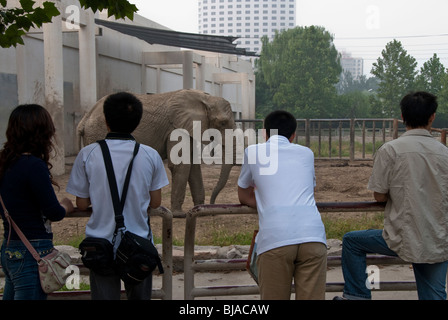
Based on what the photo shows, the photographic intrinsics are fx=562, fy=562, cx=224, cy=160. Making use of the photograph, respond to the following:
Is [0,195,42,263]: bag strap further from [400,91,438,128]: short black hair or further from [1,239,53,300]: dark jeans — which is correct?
[400,91,438,128]: short black hair

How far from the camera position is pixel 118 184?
274 cm

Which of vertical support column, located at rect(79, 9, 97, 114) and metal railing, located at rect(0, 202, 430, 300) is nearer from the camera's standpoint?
metal railing, located at rect(0, 202, 430, 300)

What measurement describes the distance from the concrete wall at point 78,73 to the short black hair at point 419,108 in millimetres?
11534

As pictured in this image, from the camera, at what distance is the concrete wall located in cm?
1330

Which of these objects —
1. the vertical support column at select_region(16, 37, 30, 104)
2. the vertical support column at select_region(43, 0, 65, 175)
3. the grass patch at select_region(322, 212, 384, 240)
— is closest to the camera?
the grass patch at select_region(322, 212, 384, 240)

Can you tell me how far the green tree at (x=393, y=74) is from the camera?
4875cm

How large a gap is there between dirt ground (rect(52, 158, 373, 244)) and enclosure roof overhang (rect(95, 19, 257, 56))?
4.95 meters

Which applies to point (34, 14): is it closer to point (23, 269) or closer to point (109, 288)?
point (23, 269)

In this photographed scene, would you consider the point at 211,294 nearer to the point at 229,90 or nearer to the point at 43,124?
the point at 43,124

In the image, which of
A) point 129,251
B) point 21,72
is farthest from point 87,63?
Answer: point 129,251

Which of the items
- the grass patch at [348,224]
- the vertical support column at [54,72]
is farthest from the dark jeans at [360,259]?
the vertical support column at [54,72]

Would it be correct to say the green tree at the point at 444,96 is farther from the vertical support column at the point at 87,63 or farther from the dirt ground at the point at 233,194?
the vertical support column at the point at 87,63

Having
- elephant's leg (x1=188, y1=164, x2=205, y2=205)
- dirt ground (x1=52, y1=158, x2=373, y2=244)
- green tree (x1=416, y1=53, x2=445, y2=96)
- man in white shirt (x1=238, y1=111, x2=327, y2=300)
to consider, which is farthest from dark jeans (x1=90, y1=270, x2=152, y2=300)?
green tree (x1=416, y1=53, x2=445, y2=96)

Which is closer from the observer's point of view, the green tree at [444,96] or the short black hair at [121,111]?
the short black hair at [121,111]
